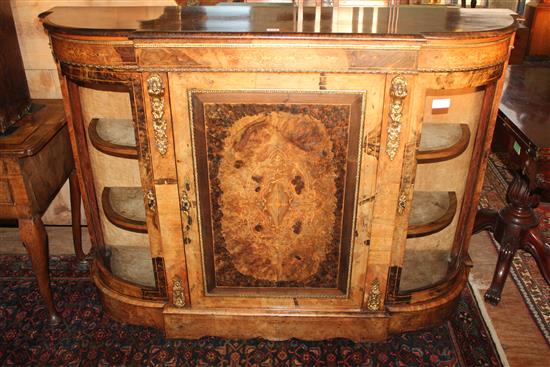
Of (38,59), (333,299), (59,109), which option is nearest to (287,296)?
(333,299)

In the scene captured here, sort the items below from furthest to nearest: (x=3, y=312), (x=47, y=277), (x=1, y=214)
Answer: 1. (x=3, y=312)
2. (x=47, y=277)
3. (x=1, y=214)

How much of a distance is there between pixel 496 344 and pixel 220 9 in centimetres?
222

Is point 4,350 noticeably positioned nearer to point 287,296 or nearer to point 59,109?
point 59,109

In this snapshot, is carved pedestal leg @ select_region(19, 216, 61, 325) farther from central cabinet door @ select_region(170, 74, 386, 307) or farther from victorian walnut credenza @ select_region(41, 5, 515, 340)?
central cabinet door @ select_region(170, 74, 386, 307)

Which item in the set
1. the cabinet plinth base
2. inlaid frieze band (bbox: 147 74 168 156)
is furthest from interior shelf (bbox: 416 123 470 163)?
inlaid frieze band (bbox: 147 74 168 156)

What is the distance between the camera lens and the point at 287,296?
2574mm

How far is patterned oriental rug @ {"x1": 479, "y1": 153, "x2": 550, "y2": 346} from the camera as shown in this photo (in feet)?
9.46

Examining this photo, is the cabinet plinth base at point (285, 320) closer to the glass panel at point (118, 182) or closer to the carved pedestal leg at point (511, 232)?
the glass panel at point (118, 182)

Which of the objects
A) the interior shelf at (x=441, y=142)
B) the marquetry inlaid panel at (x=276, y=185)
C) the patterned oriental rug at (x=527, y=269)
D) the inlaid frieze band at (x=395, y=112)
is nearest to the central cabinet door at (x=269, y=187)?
the marquetry inlaid panel at (x=276, y=185)

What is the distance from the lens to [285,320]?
2617 millimetres

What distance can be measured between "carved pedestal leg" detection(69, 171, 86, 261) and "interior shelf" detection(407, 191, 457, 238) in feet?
6.38

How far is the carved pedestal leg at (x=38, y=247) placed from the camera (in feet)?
8.31

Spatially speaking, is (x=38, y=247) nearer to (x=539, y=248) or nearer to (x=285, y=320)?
(x=285, y=320)

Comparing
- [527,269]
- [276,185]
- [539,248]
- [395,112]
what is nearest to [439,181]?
[539,248]
